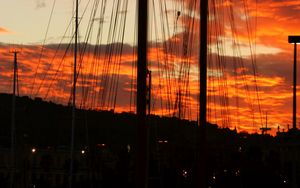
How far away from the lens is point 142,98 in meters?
17.9

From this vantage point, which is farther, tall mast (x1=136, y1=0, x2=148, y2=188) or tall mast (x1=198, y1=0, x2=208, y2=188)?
tall mast (x1=198, y1=0, x2=208, y2=188)

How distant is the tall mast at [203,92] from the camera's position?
25.6 m

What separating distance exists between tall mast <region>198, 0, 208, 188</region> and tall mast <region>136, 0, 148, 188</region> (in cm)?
810

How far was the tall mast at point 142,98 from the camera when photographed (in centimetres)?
1764

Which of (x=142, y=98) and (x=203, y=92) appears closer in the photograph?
(x=142, y=98)

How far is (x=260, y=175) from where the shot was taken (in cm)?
4500

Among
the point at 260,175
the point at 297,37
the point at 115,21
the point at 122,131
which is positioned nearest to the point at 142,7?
the point at 115,21

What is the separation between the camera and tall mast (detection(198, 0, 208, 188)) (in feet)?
84.0

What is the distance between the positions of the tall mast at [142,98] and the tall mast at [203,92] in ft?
26.6

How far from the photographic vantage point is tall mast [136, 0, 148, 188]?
17641mm

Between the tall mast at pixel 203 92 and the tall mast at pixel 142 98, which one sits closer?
the tall mast at pixel 142 98

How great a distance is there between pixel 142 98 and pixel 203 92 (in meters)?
8.96

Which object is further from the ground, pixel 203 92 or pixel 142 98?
pixel 203 92

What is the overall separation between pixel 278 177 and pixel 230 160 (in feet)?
13.4
